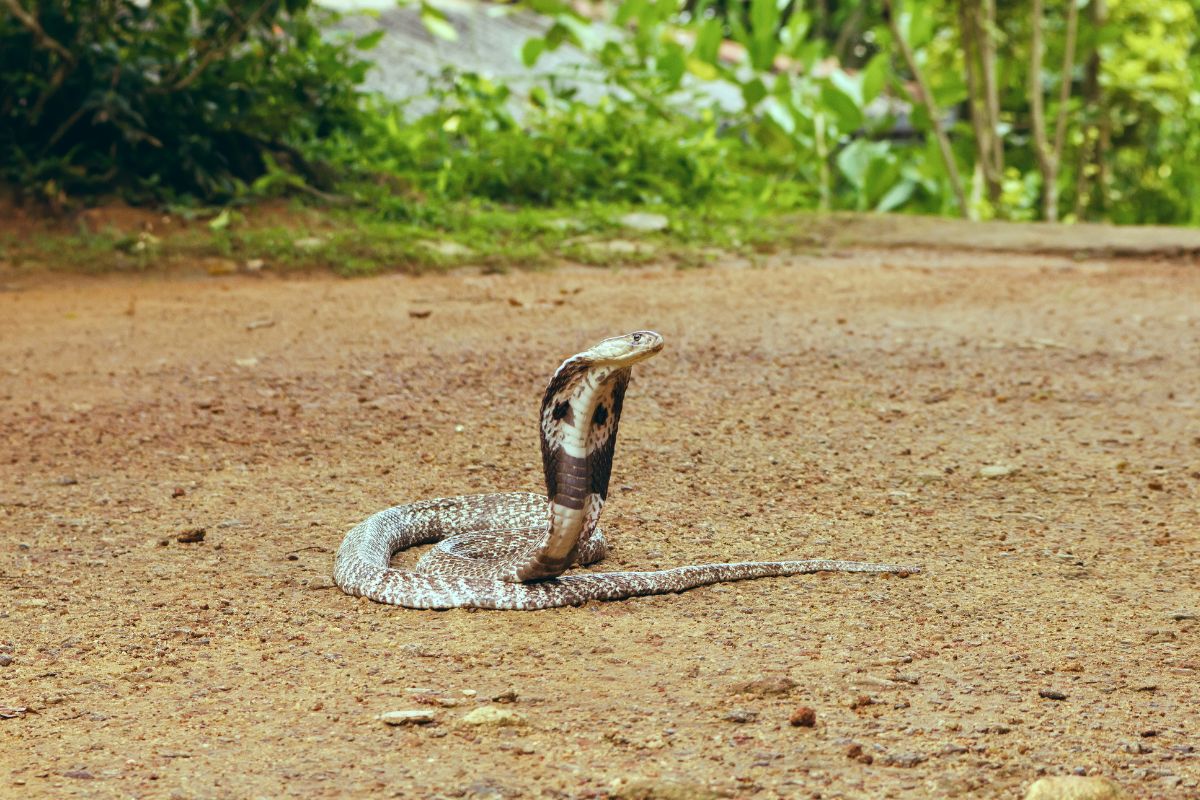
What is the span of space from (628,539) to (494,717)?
1629mm

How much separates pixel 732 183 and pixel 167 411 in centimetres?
647

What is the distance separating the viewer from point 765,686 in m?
3.18

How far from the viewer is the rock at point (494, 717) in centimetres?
301

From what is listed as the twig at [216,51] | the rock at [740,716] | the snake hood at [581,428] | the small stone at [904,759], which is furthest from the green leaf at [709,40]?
the small stone at [904,759]

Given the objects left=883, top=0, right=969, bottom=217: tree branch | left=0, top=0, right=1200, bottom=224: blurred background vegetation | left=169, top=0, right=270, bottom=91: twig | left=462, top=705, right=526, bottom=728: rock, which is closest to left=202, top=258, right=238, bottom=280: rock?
left=0, top=0, right=1200, bottom=224: blurred background vegetation

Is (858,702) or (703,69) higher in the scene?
(703,69)

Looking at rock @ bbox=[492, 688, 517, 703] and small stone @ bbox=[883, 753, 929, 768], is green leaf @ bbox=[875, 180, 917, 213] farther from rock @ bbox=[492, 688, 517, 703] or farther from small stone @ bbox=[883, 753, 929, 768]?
small stone @ bbox=[883, 753, 929, 768]

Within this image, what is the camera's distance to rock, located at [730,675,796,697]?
10.4 feet

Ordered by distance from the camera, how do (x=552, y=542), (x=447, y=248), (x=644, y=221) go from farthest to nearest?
(x=644, y=221) < (x=447, y=248) < (x=552, y=542)

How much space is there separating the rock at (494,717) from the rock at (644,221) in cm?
756

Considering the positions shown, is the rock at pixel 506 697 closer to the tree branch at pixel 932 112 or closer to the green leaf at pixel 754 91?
the tree branch at pixel 932 112

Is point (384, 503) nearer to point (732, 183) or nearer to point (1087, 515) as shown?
point (1087, 515)

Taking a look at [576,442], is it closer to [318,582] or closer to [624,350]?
[624,350]

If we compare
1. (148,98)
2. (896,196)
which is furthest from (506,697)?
(896,196)
